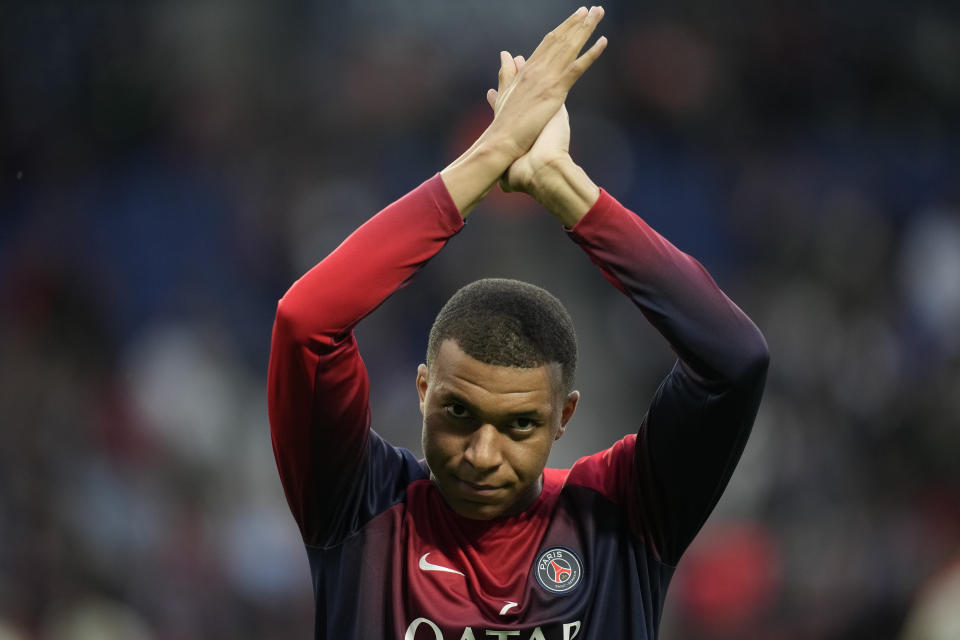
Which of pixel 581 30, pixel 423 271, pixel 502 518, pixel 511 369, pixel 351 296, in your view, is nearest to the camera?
Result: pixel 351 296

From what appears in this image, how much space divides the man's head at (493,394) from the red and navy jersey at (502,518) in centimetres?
16

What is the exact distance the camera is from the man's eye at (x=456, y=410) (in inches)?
99.0

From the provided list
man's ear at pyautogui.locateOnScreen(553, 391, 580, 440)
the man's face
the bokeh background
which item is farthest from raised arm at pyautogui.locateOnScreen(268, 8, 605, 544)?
the bokeh background

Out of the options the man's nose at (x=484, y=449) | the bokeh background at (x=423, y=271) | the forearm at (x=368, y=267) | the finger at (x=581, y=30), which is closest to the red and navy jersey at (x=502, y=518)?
the forearm at (x=368, y=267)

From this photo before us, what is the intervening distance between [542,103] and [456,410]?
0.72m

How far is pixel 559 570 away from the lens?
8.64 ft

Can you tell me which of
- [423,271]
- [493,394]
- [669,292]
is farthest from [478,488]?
[423,271]

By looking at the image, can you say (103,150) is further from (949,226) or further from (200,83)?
(949,226)

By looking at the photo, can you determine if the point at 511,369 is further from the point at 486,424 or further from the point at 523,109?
the point at 523,109

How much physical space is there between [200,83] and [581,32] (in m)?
5.90

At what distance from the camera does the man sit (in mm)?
2438

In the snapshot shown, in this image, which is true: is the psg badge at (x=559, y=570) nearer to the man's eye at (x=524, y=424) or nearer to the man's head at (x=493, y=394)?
the man's head at (x=493, y=394)

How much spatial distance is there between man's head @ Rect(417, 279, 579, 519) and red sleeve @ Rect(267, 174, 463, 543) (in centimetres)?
19

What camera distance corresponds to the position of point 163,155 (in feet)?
25.7
